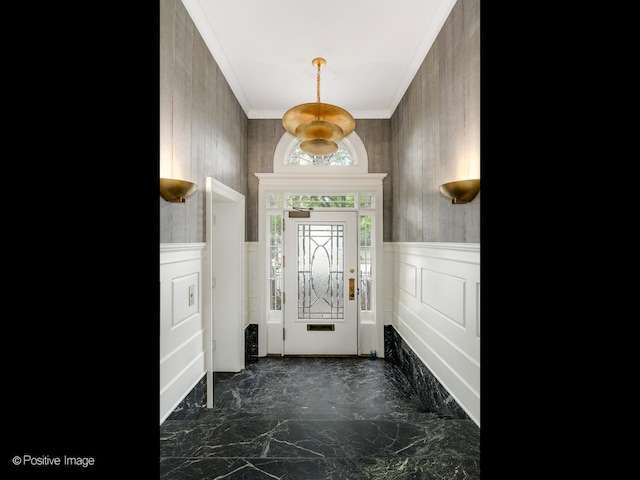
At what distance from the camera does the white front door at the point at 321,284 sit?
3904 mm

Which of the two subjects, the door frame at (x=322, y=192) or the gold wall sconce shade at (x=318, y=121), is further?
the door frame at (x=322, y=192)

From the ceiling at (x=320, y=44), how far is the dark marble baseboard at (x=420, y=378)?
2.54 meters

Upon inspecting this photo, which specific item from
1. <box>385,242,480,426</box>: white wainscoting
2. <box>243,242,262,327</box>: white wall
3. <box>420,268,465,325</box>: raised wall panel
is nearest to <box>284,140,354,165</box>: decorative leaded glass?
<box>243,242,262,327</box>: white wall

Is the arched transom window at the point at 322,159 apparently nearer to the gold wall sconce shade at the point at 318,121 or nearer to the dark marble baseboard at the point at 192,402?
the gold wall sconce shade at the point at 318,121

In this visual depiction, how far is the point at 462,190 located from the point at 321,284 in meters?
2.38

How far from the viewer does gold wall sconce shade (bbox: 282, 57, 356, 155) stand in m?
2.54

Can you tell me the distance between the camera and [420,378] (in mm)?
2707

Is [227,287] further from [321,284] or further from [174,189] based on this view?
[174,189]

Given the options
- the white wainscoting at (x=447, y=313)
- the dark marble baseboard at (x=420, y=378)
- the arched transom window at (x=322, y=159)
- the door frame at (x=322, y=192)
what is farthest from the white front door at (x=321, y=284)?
the white wainscoting at (x=447, y=313)
